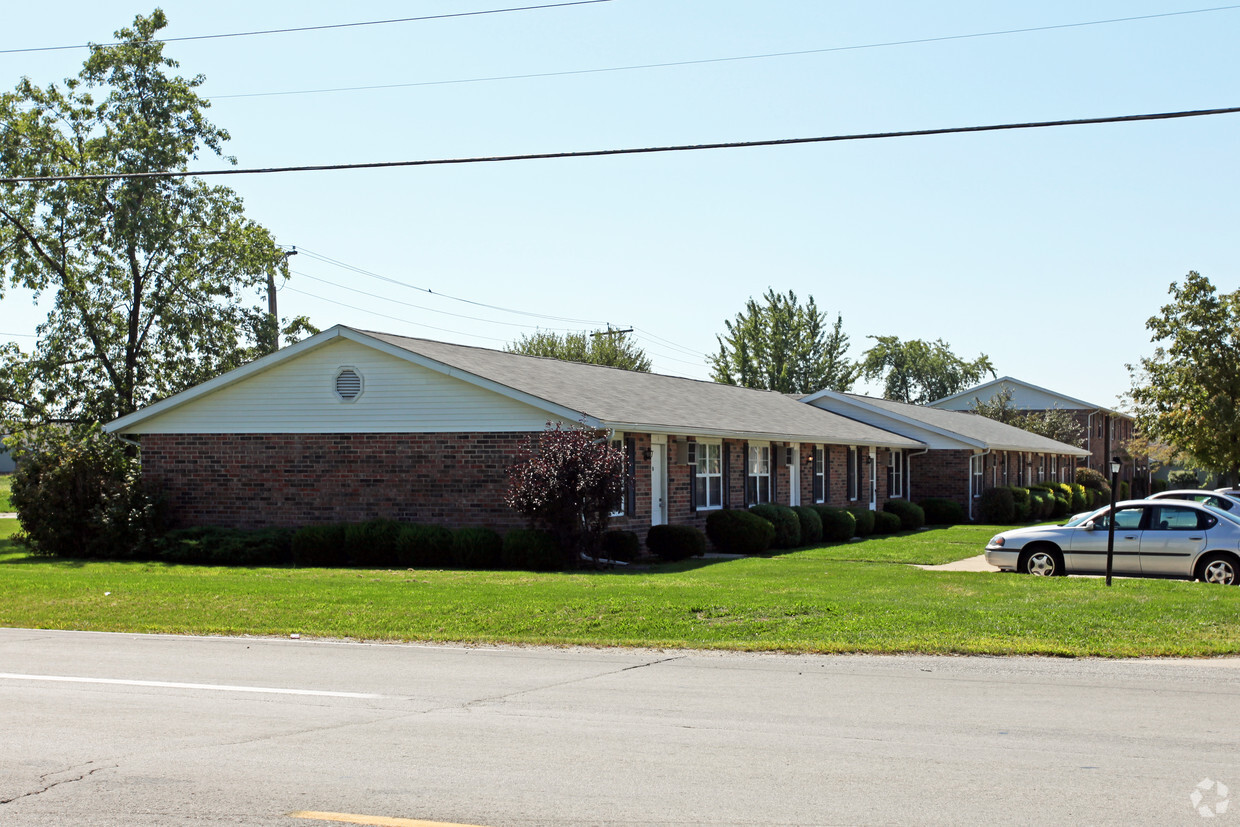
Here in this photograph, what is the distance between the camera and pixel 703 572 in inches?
817

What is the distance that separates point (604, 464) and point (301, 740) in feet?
43.7

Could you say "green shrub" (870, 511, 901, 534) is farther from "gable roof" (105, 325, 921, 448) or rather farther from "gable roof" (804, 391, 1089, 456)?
"gable roof" (804, 391, 1089, 456)

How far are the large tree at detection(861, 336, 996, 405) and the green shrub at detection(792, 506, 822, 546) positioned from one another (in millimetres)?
88659

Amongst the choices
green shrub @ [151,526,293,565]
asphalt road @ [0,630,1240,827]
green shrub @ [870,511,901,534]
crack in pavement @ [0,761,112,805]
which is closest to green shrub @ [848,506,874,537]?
green shrub @ [870,511,901,534]

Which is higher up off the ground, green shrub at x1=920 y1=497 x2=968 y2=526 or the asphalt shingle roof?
the asphalt shingle roof

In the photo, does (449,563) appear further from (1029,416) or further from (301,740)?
(1029,416)

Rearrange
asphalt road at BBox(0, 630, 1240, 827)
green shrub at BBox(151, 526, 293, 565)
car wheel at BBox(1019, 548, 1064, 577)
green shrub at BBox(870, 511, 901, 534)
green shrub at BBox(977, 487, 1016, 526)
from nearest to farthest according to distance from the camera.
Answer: asphalt road at BBox(0, 630, 1240, 827) < car wheel at BBox(1019, 548, 1064, 577) < green shrub at BBox(151, 526, 293, 565) < green shrub at BBox(870, 511, 901, 534) < green shrub at BBox(977, 487, 1016, 526)

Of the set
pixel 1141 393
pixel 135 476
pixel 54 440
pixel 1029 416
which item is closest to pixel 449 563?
pixel 135 476

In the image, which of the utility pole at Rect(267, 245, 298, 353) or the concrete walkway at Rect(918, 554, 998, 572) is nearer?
the concrete walkway at Rect(918, 554, 998, 572)

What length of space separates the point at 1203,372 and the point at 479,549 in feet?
95.2

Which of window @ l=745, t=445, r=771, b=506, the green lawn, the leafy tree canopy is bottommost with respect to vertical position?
the green lawn

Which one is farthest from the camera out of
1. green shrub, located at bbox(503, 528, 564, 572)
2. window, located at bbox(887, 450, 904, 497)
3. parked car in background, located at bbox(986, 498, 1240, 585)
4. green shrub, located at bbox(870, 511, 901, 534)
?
window, located at bbox(887, 450, 904, 497)

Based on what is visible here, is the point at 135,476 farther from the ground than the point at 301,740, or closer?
farther from the ground

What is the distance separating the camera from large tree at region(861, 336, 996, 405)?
11512cm
